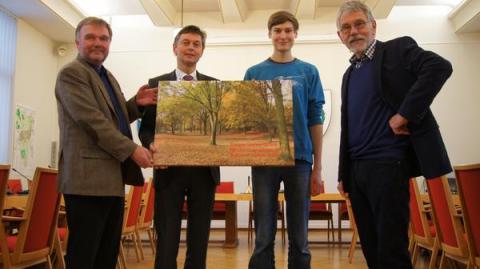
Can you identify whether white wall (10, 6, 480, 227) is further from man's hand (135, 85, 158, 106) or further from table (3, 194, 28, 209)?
man's hand (135, 85, 158, 106)

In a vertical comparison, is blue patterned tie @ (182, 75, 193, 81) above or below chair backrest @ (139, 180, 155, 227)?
above

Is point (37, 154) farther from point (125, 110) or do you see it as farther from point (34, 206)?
point (125, 110)

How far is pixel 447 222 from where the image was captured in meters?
2.69

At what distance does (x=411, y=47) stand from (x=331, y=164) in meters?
6.23

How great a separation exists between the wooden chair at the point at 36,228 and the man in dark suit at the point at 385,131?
169 centimetres

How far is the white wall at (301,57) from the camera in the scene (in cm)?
779

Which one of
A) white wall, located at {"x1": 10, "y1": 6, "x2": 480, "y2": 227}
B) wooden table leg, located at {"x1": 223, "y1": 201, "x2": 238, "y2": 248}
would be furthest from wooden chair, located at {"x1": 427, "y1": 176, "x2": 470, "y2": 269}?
white wall, located at {"x1": 10, "y1": 6, "x2": 480, "y2": 227}

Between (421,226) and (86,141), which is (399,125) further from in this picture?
(421,226)

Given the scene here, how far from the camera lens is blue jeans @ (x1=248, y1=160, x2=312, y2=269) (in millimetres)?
1957

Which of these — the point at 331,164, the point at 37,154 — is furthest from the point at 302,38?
the point at 37,154

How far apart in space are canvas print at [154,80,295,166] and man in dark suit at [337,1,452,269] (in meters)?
0.32

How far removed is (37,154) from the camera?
25.2 ft

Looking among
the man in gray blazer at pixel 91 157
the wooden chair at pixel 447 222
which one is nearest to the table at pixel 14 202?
the man in gray blazer at pixel 91 157

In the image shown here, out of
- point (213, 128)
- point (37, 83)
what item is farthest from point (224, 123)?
point (37, 83)
